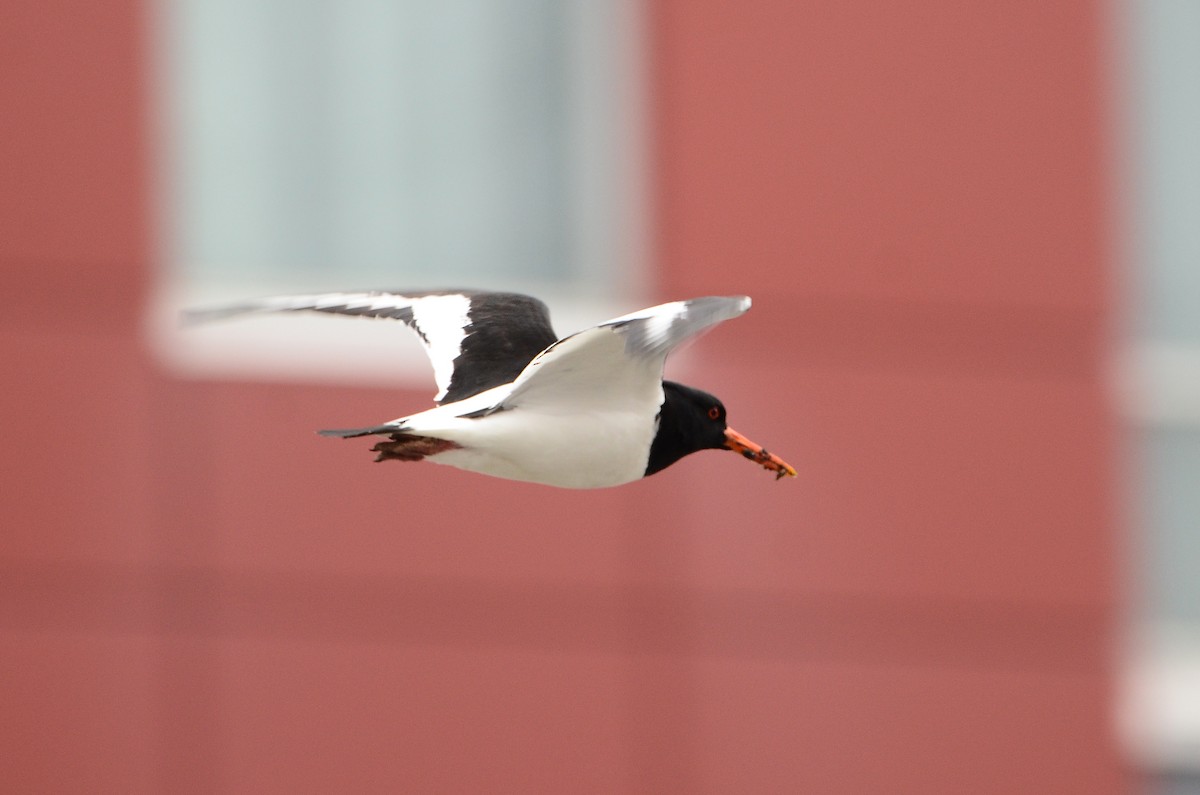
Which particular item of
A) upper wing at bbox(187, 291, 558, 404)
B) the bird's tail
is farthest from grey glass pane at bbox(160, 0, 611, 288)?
the bird's tail

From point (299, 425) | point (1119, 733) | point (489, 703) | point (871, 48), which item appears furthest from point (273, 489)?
point (1119, 733)

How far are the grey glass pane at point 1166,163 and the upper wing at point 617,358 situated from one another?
4.22 meters

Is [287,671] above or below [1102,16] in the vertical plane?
below

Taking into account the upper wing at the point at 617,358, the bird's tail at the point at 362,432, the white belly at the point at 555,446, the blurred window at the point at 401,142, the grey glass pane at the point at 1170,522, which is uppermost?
the blurred window at the point at 401,142

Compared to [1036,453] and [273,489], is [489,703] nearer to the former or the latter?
[273,489]

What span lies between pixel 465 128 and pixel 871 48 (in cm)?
139

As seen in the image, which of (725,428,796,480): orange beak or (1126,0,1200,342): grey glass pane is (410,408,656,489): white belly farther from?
(1126,0,1200,342): grey glass pane

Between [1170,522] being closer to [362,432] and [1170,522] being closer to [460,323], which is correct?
[460,323]

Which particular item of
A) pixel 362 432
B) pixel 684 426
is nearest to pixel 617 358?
pixel 684 426

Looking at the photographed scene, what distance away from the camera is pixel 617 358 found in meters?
3.18

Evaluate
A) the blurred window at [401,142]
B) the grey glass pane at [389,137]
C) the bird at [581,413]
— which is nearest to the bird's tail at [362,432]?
the bird at [581,413]

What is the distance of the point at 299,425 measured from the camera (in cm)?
622

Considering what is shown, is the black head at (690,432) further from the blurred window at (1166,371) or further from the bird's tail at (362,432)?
the blurred window at (1166,371)

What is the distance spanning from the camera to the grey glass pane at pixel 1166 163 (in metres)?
7.16
